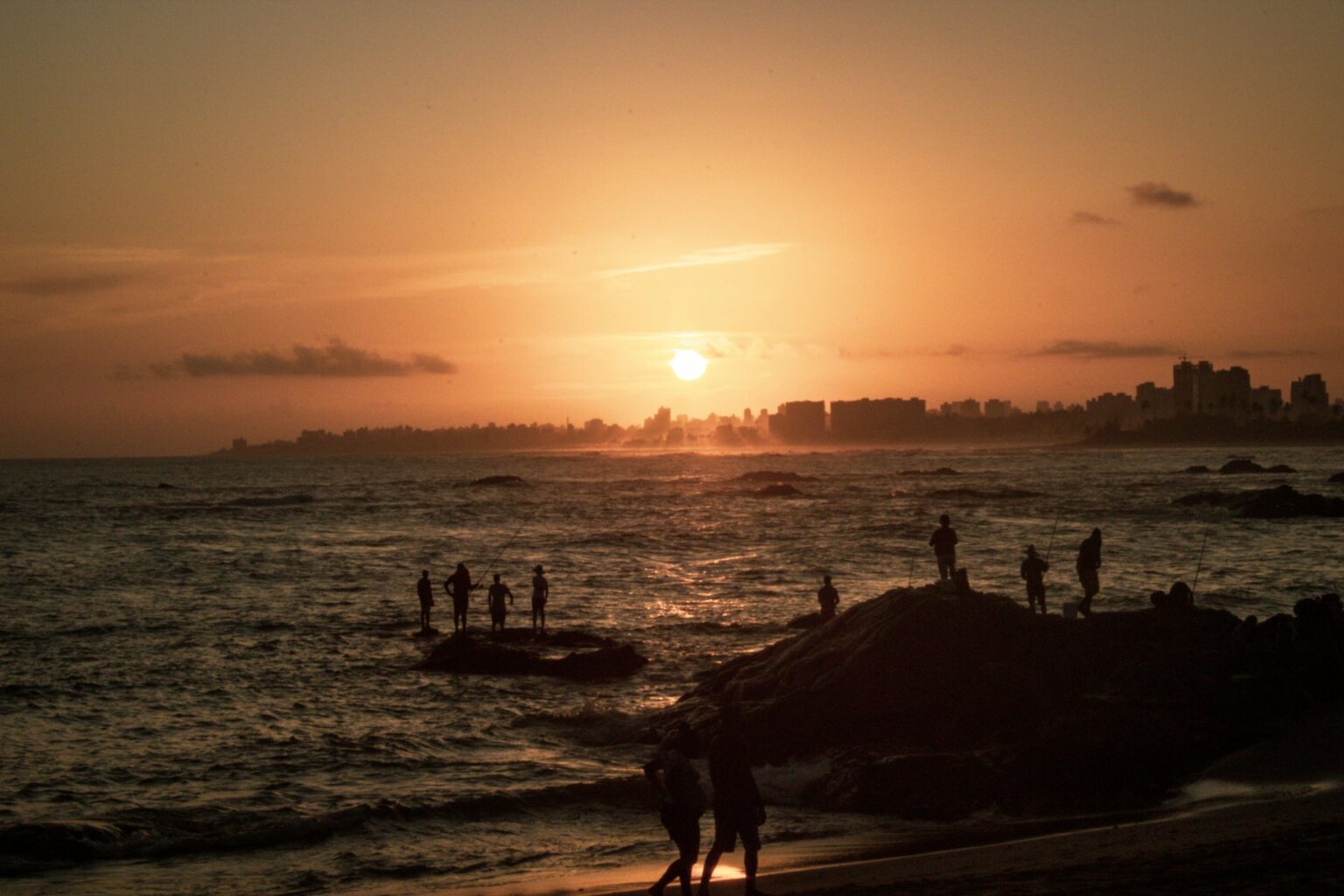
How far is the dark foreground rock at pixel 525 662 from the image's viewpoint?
21.3 meters

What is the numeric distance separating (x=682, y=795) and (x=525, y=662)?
13.4 metres

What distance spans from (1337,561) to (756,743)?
28789mm

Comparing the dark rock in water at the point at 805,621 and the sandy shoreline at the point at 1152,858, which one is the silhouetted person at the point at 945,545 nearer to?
the dark rock in water at the point at 805,621

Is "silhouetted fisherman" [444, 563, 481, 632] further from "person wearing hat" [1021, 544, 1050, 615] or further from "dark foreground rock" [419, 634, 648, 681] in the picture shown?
"person wearing hat" [1021, 544, 1050, 615]

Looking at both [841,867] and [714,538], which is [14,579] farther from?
[841,867]

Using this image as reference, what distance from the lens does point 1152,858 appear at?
921 centimetres

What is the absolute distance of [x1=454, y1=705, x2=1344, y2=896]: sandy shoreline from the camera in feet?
27.7

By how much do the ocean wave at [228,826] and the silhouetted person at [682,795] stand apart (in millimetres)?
4604

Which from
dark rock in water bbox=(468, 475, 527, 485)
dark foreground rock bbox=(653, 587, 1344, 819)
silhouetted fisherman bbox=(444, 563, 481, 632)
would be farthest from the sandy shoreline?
dark rock in water bbox=(468, 475, 527, 485)

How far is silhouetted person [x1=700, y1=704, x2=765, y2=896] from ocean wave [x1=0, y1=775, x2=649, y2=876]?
4.68 metres

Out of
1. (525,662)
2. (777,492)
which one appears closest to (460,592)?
(525,662)

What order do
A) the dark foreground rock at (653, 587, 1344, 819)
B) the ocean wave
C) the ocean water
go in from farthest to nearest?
the dark foreground rock at (653, 587, 1344, 819) → the ocean water → the ocean wave

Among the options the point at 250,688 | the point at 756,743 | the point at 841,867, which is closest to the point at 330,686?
the point at 250,688

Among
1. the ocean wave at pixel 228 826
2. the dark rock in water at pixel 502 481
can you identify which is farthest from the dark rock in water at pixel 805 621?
the dark rock in water at pixel 502 481
